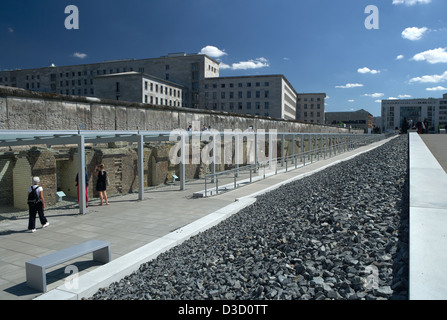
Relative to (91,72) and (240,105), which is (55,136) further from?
(91,72)

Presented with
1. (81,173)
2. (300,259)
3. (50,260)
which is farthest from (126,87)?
(300,259)

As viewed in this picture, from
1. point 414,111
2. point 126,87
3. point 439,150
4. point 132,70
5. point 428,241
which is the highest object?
point 132,70

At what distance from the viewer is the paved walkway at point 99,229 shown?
5.18 meters

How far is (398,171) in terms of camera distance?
29.2 ft

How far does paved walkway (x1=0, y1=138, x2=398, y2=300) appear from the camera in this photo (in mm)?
5176

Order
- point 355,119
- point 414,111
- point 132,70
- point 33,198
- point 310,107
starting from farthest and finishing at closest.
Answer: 1. point 414,111
2. point 355,119
3. point 310,107
4. point 132,70
5. point 33,198

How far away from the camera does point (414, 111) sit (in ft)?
413

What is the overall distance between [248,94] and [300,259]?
74.0 metres

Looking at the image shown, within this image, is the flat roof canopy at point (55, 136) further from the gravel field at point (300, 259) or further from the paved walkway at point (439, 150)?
the paved walkway at point (439, 150)

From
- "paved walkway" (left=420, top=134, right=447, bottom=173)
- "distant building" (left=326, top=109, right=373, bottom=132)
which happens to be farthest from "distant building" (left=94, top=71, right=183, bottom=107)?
"distant building" (left=326, top=109, right=373, bottom=132)

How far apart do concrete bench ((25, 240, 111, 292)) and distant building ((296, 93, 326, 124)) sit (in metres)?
98.3
